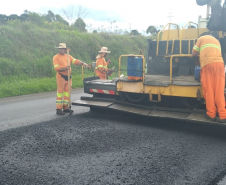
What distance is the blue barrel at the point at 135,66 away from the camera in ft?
18.2

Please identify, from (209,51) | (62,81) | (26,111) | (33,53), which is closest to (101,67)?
(62,81)

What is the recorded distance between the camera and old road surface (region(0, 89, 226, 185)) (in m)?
3.19

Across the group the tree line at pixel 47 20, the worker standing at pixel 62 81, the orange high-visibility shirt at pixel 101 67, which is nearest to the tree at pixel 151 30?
the tree line at pixel 47 20

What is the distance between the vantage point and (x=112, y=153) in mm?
3914

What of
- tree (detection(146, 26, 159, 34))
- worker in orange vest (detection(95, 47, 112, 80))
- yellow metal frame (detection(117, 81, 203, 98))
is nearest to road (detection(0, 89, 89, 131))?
worker in orange vest (detection(95, 47, 112, 80))

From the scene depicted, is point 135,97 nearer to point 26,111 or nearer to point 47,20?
point 26,111

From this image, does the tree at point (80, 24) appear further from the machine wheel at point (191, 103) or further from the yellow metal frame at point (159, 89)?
the machine wheel at point (191, 103)

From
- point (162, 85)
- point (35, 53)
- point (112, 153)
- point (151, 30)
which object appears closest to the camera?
point (112, 153)

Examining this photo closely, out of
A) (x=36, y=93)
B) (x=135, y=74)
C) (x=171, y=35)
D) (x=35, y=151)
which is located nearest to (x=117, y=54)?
(x=36, y=93)

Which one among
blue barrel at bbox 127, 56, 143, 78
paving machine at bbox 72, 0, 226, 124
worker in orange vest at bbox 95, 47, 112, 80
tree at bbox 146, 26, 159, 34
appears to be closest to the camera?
paving machine at bbox 72, 0, 226, 124

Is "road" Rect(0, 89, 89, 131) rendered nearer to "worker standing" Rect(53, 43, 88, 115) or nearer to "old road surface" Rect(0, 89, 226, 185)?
"old road surface" Rect(0, 89, 226, 185)

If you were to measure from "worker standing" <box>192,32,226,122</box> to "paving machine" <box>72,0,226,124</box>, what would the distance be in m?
0.18

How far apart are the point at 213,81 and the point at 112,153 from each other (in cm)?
212

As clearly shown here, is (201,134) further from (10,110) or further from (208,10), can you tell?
(10,110)
